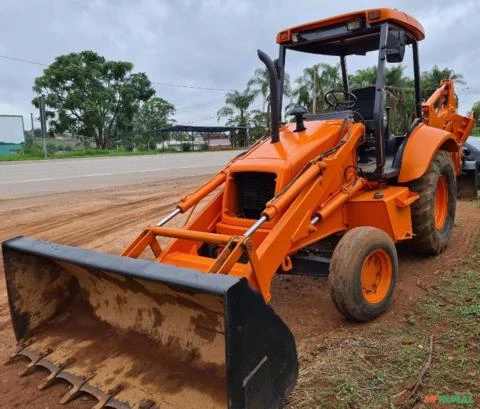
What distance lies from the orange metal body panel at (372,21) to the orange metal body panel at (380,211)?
1.66 metres

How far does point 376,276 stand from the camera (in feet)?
13.4

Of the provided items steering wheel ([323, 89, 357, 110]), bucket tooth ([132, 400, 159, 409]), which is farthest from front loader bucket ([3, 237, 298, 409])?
steering wheel ([323, 89, 357, 110])

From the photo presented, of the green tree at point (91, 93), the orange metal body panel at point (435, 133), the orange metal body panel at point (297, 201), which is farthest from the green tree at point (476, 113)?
the green tree at point (91, 93)

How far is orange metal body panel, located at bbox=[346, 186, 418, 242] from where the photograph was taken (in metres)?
4.42

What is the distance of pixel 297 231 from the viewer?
3736 millimetres

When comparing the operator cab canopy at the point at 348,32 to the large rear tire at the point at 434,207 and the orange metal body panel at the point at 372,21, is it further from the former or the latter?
the large rear tire at the point at 434,207

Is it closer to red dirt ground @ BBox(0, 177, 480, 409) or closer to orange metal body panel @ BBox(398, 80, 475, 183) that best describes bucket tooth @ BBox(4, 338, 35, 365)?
red dirt ground @ BBox(0, 177, 480, 409)

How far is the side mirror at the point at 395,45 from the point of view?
15.4 feet

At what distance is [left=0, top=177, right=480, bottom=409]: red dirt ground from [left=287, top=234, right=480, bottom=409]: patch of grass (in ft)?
0.59

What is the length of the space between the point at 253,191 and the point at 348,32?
1.93 meters

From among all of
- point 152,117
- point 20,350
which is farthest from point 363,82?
point 152,117

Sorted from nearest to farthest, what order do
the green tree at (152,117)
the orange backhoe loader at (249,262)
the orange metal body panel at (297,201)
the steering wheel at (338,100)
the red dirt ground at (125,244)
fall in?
the orange backhoe loader at (249,262), the red dirt ground at (125,244), the orange metal body panel at (297,201), the steering wheel at (338,100), the green tree at (152,117)

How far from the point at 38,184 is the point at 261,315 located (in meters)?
12.2

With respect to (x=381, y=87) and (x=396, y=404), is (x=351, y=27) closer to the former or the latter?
(x=381, y=87)
